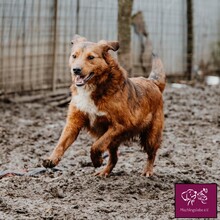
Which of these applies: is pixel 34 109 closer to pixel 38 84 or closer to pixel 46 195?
pixel 38 84

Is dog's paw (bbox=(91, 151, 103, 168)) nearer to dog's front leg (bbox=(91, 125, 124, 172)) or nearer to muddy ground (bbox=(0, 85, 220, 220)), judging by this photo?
dog's front leg (bbox=(91, 125, 124, 172))

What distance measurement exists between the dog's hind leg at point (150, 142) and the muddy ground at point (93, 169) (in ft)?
0.45

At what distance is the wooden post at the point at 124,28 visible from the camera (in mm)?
11461

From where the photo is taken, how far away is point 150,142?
711 cm

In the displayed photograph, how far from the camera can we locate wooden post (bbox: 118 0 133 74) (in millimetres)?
11461

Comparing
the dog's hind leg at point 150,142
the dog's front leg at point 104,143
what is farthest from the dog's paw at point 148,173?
the dog's front leg at point 104,143

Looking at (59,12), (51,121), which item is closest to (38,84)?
(59,12)

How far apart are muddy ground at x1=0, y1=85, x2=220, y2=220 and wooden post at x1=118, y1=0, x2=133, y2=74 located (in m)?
1.10

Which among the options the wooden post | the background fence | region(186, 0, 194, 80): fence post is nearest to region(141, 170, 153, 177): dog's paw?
the wooden post

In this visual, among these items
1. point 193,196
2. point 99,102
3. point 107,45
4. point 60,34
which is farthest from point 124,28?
point 193,196

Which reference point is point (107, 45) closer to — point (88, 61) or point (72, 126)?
point (88, 61)

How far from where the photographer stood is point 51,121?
10383 mm

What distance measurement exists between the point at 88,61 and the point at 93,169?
1553mm

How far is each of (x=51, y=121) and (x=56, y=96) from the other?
210 cm
